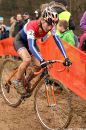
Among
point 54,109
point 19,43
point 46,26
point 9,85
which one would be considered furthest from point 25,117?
point 46,26

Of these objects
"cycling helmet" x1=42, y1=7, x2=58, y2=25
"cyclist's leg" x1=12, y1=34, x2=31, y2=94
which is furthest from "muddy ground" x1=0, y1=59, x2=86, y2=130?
"cycling helmet" x1=42, y1=7, x2=58, y2=25

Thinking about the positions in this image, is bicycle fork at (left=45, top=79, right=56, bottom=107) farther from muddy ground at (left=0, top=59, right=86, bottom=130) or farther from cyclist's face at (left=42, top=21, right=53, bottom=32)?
cyclist's face at (left=42, top=21, right=53, bottom=32)

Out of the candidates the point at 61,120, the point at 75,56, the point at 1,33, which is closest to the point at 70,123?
the point at 61,120

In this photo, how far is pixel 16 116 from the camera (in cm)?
814

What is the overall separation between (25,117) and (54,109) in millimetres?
898

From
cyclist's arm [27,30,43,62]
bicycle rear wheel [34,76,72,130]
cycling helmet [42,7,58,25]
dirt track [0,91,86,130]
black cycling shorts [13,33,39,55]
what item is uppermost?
cycling helmet [42,7,58,25]

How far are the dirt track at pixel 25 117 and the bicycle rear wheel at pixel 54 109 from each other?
211 millimetres

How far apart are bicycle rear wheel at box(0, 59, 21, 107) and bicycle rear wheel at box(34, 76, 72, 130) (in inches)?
41.0

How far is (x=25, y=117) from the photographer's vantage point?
26.5 feet

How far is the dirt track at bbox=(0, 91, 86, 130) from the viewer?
7539 mm

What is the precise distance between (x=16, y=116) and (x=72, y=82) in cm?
137

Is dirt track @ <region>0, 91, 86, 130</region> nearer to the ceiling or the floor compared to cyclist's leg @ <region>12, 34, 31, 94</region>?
nearer to the floor

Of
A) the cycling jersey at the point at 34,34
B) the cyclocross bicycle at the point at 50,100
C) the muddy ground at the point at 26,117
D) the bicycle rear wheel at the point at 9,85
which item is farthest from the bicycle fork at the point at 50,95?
the bicycle rear wheel at the point at 9,85

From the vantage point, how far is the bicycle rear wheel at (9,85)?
894 centimetres
